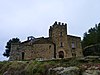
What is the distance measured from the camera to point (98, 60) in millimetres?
25562

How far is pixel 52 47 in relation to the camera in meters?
54.5

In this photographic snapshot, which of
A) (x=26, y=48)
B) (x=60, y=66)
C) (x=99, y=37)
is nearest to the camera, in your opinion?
(x=60, y=66)

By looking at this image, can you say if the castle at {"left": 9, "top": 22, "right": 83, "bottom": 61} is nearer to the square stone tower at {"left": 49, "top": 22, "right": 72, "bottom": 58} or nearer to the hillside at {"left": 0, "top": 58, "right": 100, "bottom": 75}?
the square stone tower at {"left": 49, "top": 22, "right": 72, "bottom": 58}

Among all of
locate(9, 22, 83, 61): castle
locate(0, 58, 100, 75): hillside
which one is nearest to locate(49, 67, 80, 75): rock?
locate(0, 58, 100, 75): hillside

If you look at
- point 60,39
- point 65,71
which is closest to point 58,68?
point 65,71

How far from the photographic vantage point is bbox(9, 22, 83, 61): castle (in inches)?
2089

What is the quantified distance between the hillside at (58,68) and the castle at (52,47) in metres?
22.5

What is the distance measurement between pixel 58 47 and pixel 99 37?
13952 mm

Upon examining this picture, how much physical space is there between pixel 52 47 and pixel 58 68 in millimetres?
30993

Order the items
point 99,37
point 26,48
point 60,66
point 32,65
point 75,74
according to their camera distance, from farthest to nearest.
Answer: point 99,37, point 26,48, point 32,65, point 60,66, point 75,74

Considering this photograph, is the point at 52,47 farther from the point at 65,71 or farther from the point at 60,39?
the point at 65,71

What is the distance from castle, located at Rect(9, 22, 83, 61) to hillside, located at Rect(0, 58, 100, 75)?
73.9ft

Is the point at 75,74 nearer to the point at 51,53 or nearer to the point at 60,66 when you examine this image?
the point at 60,66

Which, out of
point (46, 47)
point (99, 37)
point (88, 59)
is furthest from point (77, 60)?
point (99, 37)
